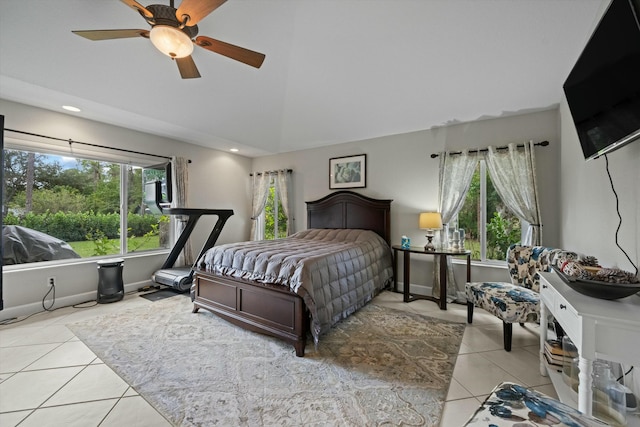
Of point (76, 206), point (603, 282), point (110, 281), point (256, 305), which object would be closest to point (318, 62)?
point (256, 305)

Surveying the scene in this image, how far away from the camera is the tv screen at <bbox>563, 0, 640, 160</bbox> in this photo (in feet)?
4.03

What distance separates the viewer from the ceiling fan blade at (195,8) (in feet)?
5.41

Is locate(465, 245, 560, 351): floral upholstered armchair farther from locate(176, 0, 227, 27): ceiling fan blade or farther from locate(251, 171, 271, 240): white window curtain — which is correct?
locate(251, 171, 271, 240): white window curtain

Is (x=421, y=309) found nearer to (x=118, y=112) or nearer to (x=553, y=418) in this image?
(x=553, y=418)

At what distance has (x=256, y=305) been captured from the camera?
260 centimetres

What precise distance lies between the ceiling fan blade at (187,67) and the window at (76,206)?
2570mm

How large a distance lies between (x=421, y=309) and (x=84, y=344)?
3669 millimetres

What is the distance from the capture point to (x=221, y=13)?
2377mm

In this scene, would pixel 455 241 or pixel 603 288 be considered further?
pixel 455 241

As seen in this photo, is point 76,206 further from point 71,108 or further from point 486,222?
point 486,222

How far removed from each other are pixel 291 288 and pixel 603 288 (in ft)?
6.49

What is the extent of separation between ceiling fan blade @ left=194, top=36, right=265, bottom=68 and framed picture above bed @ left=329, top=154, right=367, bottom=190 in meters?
2.70

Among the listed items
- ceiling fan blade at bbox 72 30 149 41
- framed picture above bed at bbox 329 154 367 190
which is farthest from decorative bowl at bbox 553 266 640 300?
framed picture above bed at bbox 329 154 367 190

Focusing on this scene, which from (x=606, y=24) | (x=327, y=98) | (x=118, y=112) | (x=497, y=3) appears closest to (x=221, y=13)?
(x=327, y=98)
